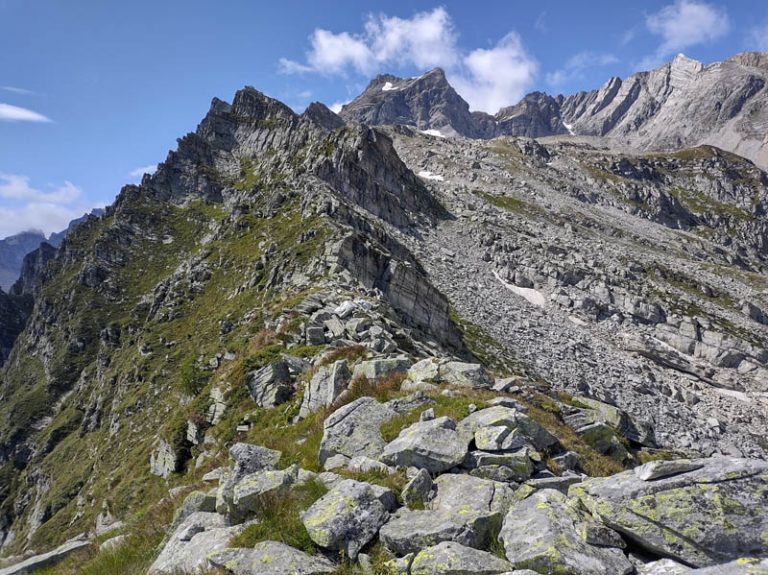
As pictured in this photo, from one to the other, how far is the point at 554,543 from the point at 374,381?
8963 mm

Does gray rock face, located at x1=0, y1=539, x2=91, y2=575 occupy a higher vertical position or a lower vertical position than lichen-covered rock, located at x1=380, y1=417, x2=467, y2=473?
lower

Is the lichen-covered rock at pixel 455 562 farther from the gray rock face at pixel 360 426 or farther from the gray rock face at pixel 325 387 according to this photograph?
the gray rock face at pixel 325 387

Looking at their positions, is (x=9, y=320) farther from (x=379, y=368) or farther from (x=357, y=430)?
(x=357, y=430)

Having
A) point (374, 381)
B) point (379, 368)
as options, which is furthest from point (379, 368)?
point (374, 381)

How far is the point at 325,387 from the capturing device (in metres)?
15.8

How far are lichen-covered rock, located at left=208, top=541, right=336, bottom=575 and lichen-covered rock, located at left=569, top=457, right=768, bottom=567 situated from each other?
4373 millimetres

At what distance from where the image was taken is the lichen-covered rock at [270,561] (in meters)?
A: 6.65

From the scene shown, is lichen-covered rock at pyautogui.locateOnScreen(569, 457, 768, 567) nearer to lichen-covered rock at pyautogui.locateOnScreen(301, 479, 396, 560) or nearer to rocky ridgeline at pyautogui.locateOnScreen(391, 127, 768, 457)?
lichen-covered rock at pyautogui.locateOnScreen(301, 479, 396, 560)

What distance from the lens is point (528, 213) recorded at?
11369cm

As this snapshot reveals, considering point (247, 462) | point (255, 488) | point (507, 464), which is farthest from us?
point (247, 462)

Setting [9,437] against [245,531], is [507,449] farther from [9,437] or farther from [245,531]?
[9,437]

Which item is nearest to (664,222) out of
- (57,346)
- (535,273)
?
(535,273)

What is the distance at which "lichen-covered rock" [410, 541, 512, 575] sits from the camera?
19.6ft

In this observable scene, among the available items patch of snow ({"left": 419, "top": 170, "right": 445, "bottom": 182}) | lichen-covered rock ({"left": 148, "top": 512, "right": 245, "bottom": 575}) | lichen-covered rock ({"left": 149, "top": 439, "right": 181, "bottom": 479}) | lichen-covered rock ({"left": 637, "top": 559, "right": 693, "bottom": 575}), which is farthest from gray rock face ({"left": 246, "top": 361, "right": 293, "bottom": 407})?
patch of snow ({"left": 419, "top": 170, "right": 445, "bottom": 182})
